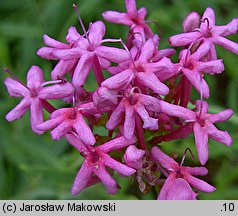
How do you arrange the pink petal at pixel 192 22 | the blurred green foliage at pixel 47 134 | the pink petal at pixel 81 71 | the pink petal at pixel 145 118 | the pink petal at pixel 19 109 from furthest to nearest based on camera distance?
the blurred green foliage at pixel 47 134, the pink petal at pixel 192 22, the pink petal at pixel 19 109, the pink petal at pixel 81 71, the pink petal at pixel 145 118

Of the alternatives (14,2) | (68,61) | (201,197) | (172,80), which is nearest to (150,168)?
(172,80)

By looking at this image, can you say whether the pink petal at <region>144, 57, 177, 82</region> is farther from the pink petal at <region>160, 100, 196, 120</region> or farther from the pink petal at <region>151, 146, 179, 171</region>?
the pink petal at <region>151, 146, 179, 171</region>

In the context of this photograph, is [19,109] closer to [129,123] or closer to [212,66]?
[129,123]

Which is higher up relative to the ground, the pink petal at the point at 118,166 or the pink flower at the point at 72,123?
the pink flower at the point at 72,123

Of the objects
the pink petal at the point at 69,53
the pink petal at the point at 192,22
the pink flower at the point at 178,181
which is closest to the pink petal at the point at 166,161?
the pink flower at the point at 178,181

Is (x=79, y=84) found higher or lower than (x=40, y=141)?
lower

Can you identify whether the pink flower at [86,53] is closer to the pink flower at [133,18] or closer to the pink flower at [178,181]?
the pink flower at [133,18]
